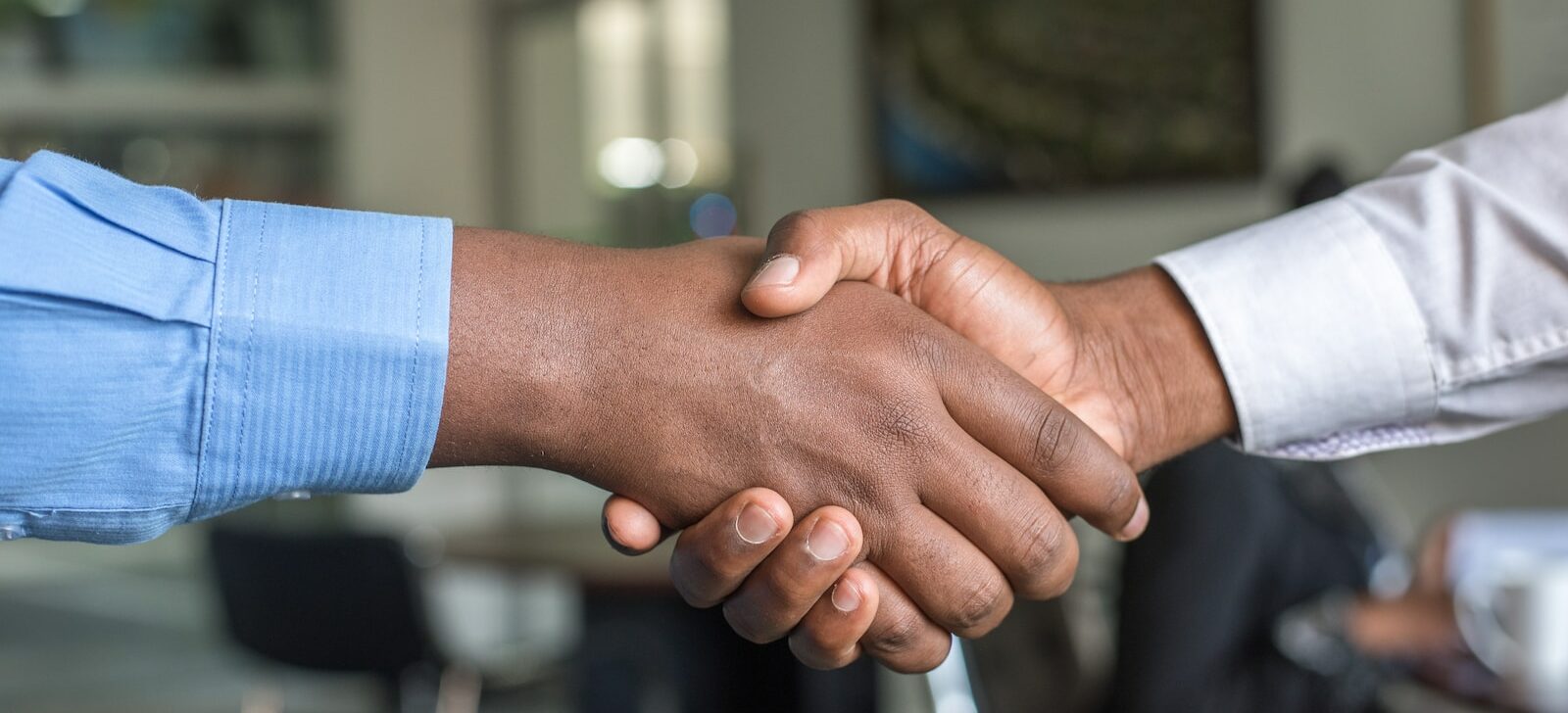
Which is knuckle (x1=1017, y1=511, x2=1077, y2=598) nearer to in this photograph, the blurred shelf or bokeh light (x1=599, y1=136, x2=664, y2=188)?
bokeh light (x1=599, y1=136, x2=664, y2=188)

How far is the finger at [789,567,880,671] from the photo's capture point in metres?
1.16

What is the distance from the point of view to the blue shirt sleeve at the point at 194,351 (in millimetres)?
919

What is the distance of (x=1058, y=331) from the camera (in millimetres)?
1308

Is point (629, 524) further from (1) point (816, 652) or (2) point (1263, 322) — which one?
(2) point (1263, 322)

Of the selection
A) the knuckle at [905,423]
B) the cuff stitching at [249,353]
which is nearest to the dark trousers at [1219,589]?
the knuckle at [905,423]

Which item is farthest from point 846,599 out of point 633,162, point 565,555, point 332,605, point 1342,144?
point 633,162

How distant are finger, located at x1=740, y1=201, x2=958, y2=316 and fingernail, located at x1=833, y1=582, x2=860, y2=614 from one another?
24 centimetres

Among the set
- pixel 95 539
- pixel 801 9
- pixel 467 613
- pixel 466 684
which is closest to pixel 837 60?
pixel 801 9

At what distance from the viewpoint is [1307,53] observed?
326cm

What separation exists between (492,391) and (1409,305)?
0.80 metres

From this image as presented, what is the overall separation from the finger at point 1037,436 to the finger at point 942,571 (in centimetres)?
9

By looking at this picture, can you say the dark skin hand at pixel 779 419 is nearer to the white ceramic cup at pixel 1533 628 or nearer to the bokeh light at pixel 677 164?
the white ceramic cup at pixel 1533 628

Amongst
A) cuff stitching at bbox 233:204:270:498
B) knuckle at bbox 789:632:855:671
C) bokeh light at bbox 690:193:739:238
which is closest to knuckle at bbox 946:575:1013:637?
knuckle at bbox 789:632:855:671

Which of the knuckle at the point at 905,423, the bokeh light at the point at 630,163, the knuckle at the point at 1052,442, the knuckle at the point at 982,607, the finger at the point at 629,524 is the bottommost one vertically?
the bokeh light at the point at 630,163
